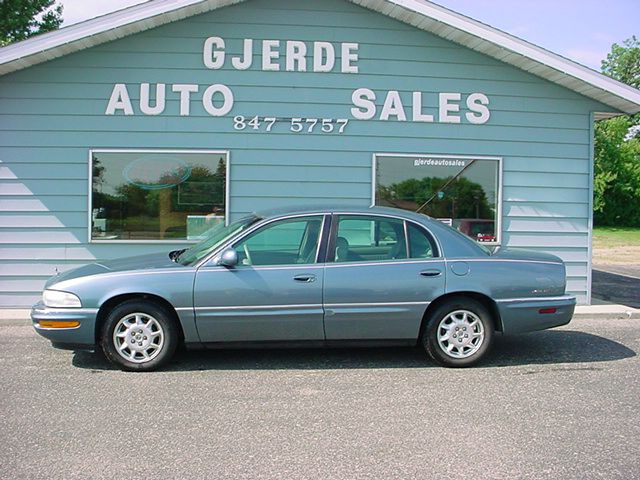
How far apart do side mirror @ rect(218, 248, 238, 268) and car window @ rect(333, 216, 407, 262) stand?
0.92 meters

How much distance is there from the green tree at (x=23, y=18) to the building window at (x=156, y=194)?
1788 centimetres

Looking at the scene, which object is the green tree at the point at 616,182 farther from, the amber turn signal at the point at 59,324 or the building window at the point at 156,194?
the amber turn signal at the point at 59,324

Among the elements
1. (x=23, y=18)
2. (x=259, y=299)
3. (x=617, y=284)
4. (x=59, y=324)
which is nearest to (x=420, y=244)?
(x=259, y=299)

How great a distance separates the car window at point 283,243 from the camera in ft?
19.9

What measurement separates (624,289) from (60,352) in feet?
32.3

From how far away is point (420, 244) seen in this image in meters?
6.27

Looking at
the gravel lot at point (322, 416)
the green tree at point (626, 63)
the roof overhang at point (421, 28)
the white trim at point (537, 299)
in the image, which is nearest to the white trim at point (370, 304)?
the gravel lot at point (322, 416)

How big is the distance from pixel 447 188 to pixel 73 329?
587 centimetres

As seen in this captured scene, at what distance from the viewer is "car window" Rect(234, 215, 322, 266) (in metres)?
6.08

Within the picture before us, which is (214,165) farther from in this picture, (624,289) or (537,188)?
(624,289)

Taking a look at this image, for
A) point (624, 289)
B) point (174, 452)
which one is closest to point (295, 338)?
point (174, 452)

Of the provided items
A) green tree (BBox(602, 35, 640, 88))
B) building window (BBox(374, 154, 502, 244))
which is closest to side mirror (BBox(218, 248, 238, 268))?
building window (BBox(374, 154, 502, 244))

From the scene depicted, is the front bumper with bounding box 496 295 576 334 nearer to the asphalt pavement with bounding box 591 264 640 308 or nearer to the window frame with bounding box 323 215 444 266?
the window frame with bounding box 323 215 444 266

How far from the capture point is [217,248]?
19.9ft
